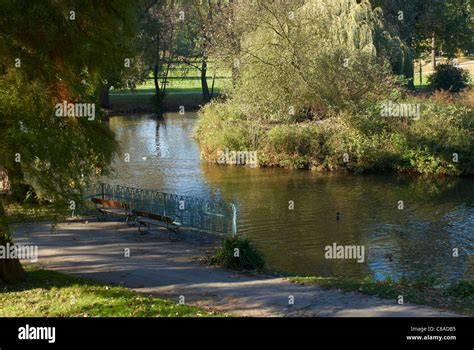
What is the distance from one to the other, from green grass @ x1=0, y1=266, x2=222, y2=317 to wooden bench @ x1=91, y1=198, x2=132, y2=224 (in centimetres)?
680

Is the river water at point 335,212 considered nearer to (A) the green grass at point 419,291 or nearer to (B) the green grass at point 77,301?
(A) the green grass at point 419,291

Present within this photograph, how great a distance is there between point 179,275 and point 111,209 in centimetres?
753

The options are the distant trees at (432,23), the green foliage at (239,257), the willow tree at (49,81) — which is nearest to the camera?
the willow tree at (49,81)

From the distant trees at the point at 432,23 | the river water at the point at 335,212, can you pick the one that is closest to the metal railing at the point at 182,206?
the river water at the point at 335,212

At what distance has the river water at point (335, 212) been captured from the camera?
64.6 feet

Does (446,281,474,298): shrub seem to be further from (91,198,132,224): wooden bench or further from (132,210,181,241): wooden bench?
(91,198,132,224): wooden bench

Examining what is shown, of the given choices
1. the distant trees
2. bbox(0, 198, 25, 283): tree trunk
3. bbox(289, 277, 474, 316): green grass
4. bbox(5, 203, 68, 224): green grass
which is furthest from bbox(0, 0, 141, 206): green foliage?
the distant trees

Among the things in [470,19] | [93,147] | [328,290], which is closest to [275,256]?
[328,290]

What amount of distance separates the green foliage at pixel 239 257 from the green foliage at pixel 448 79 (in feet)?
151

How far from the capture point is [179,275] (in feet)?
52.0

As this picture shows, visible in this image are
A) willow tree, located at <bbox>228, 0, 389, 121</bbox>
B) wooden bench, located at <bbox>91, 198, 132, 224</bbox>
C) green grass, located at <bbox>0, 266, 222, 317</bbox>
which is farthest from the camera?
willow tree, located at <bbox>228, 0, 389, 121</bbox>

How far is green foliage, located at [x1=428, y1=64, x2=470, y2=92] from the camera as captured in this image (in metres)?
58.2

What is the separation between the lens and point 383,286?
47.3ft
